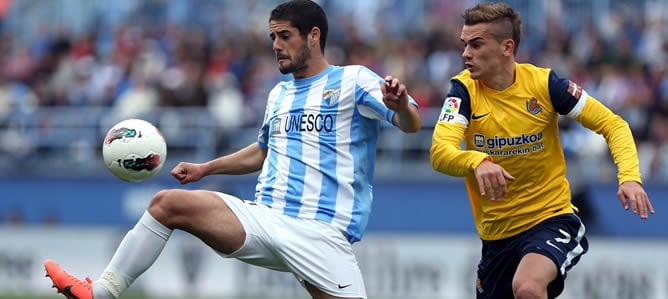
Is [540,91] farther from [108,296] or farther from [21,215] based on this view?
[21,215]

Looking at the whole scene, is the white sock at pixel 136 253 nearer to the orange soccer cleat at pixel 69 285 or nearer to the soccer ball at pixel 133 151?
the orange soccer cleat at pixel 69 285

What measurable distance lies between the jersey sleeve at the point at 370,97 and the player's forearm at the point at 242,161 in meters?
0.95

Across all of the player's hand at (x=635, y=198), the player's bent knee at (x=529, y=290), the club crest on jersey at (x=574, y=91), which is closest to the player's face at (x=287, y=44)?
the club crest on jersey at (x=574, y=91)

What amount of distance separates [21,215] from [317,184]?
11.6 metres

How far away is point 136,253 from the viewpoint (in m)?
7.00

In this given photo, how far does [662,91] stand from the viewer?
15430mm

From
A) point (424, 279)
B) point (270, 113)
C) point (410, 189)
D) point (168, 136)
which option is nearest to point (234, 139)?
point (168, 136)

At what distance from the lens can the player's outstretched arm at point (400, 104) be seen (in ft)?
22.2

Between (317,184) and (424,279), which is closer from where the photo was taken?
(317,184)

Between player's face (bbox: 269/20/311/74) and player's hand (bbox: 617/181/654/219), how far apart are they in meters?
2.21

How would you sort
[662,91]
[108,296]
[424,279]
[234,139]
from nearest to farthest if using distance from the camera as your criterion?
[108,296]
[424,279]
[662,91]
[234,139]

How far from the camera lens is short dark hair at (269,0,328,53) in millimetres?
7527

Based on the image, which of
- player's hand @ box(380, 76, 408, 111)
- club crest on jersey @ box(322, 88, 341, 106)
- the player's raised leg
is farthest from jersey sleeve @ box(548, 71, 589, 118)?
the player's raised leg

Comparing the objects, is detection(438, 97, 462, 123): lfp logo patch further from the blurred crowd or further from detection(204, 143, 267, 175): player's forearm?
the blurred crowd
